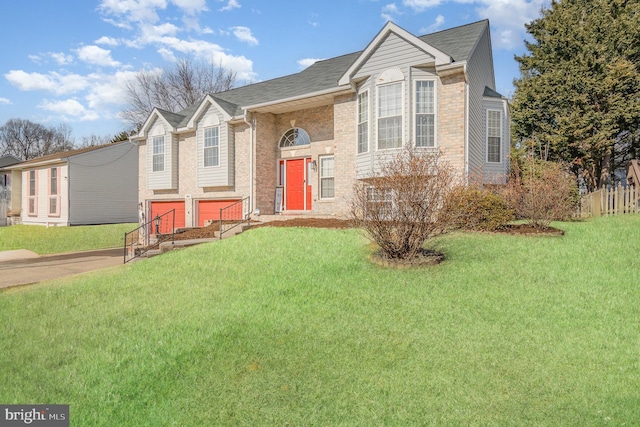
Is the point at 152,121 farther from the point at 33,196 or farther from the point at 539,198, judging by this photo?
the point at 539,198

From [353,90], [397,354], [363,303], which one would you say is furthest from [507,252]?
[353,90]

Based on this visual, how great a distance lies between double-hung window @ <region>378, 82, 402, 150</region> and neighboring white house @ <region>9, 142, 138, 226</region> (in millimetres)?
20985

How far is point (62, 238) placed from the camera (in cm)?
1994

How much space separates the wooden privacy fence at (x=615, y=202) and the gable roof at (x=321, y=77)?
27.7ft

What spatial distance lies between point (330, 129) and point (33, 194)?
79.8 ft

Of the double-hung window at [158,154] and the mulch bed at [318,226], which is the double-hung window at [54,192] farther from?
the mulch bed at [318,226]

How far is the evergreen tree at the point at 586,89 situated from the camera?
59.4 ft

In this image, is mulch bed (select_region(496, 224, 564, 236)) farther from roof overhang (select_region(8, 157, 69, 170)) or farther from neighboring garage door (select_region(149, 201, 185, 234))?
roof overhang (select_region(8, 157, 69, 170))

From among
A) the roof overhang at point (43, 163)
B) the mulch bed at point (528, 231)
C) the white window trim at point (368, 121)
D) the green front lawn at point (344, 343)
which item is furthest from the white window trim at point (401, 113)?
the roof overhang at point (43, 163)

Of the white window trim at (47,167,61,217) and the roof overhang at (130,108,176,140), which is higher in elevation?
the roof overhang at (130,108,176,140)

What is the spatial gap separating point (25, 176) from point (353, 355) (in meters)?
32.5

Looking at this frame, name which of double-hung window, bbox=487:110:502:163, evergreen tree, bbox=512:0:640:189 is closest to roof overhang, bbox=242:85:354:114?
double-hung window, bbox=487:110:502:163

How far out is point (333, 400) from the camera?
340 centimetres

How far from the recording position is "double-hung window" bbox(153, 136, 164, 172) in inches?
759
